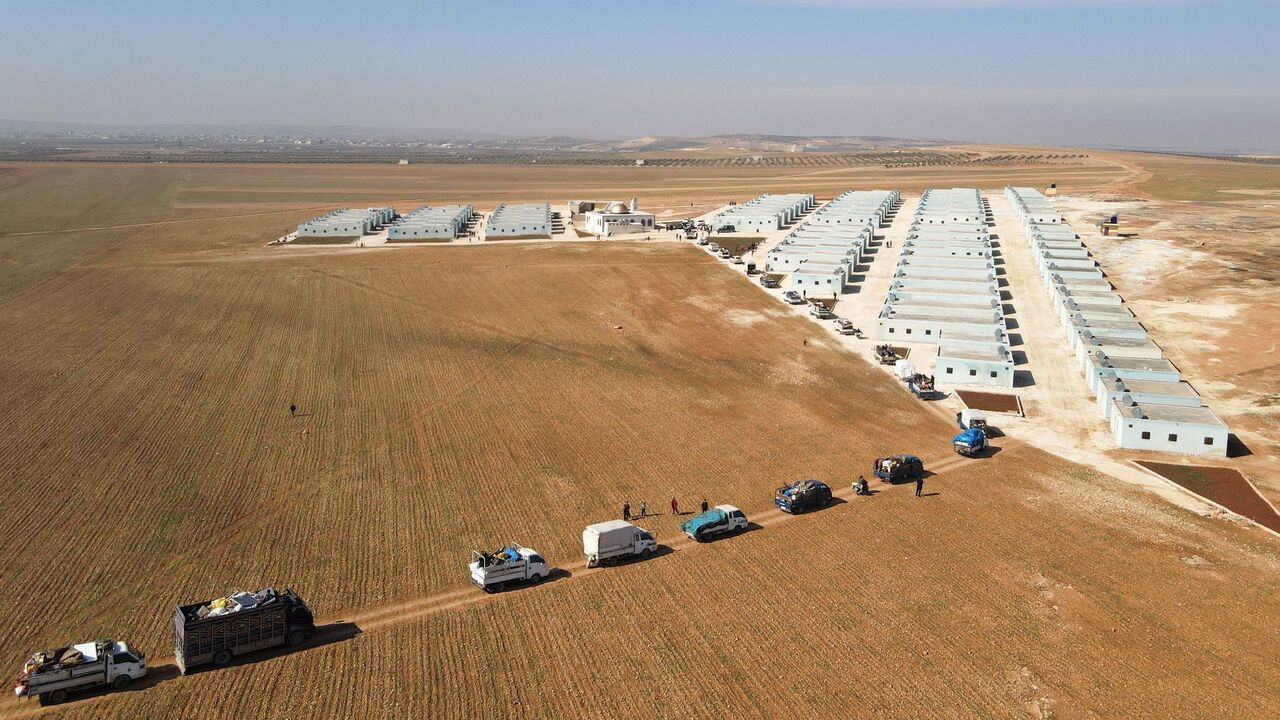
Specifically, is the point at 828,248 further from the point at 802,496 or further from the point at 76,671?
the point at 76,671

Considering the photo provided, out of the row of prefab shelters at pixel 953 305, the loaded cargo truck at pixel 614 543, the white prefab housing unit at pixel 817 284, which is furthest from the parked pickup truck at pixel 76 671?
the white prefab housing unit at pixel 817 284

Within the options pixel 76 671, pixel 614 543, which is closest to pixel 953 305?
pixel 614 543

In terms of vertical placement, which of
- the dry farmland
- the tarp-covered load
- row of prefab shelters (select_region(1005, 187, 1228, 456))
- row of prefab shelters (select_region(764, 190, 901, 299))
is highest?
row of prefab shelters (select_region(764, 190, 901, 299))

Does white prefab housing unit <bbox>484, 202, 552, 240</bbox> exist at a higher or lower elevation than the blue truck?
higher

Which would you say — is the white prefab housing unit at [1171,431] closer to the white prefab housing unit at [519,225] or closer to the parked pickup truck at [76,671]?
the parked pickup truck at [76,671]

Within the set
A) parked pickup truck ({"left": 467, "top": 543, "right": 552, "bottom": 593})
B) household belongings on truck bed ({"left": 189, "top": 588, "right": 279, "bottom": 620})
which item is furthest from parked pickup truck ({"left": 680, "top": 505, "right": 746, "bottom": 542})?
household belongings on truck bed ({"left": 189, "top": 588, "right": 279, "bottom": 620})

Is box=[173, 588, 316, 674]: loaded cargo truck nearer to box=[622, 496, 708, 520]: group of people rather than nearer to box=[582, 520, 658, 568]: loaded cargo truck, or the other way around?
box=[582, 520, 658, 568]: loaded cargo truck
